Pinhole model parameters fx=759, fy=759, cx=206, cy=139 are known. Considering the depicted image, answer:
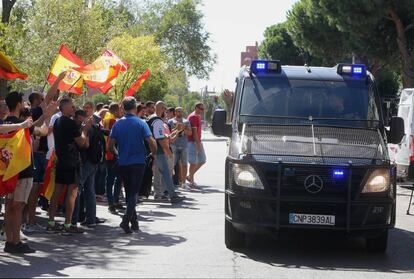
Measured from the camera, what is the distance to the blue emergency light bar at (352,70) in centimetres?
1028

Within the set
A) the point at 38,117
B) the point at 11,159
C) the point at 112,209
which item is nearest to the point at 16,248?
the point at 11,159

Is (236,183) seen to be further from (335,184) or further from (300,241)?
(300,241)

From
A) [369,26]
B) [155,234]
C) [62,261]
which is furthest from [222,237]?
[369,26]

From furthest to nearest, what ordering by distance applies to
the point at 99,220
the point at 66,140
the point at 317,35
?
the point at 317,35 < the point at 99,220 < the point at 66,140

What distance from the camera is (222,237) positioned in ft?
34.0

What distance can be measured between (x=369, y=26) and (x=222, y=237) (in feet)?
71.1

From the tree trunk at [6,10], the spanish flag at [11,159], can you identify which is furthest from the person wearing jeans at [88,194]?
the tree trunk at [6,10]

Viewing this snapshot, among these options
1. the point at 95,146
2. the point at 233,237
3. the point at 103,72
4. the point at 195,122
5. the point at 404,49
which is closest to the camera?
the point at 233,237

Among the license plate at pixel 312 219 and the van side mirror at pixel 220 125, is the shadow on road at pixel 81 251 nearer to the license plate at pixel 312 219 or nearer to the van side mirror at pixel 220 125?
the van side mirror at pixel 220 125

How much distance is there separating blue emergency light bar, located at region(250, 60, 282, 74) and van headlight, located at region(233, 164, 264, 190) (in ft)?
6.45

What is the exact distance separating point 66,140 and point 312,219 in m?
3.61

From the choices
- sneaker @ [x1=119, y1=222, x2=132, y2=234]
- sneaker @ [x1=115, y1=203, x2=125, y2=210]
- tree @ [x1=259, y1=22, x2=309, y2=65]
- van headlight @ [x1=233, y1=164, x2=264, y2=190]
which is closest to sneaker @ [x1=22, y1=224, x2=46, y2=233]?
sneaker @ [x1=119, y1=222, x2=132, y2=234]

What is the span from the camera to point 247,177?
28.7 ft

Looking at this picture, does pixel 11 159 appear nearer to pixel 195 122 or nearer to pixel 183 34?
pixel 195 122
